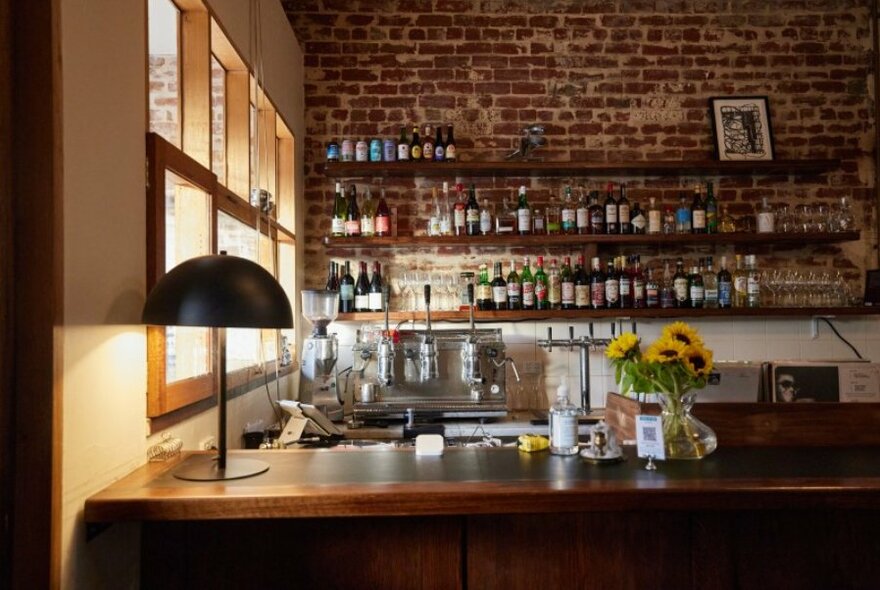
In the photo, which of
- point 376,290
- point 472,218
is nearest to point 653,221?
point 472,218

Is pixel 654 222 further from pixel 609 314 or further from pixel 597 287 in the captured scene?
pixel 609 314

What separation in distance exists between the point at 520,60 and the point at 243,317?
3.09 m

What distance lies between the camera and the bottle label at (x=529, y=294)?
3531 mm

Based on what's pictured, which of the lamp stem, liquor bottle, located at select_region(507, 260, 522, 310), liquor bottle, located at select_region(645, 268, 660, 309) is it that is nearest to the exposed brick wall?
liquor bottle, located at select_region(507, 260, 522, 310)

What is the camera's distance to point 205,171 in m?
1.92

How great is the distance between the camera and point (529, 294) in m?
3.54

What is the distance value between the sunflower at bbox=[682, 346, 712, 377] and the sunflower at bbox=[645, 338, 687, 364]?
15 millimetres

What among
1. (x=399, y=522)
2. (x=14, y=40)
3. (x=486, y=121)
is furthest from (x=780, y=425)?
(x=486, y=121)

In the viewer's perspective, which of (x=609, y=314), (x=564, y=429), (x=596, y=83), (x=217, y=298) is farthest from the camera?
(x=596, y=83)

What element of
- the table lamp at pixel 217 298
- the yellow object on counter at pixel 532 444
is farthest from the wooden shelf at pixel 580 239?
the table lamp at pixel 217 298

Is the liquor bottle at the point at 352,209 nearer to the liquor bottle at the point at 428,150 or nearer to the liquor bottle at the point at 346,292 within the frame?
the liquor bottle at the point at 346,292

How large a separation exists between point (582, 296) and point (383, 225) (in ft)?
4.18

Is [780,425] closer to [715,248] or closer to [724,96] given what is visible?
[715,248]

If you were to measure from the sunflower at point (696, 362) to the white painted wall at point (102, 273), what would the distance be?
141 centimetres
